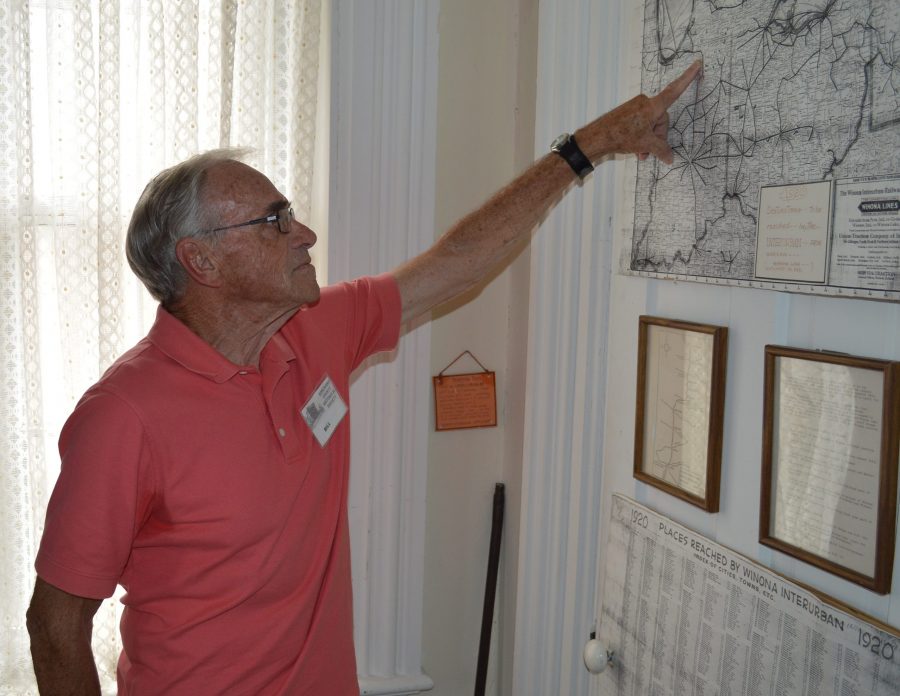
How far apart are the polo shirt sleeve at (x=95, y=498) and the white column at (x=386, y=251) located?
75cm

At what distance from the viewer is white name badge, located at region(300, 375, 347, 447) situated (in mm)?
1490

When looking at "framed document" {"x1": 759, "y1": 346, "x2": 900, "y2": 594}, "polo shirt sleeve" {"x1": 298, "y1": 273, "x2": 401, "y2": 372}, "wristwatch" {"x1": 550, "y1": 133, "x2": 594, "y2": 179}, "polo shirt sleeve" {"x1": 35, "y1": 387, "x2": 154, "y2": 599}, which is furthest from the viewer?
"polo shirt sleeve" {"x1": 298, "y1": 273, "x2": 401, "y2": 372}

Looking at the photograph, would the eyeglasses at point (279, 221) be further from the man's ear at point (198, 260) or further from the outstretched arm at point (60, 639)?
the outstretched arm at point (60, 639)

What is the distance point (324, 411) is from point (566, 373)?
1.69 feet

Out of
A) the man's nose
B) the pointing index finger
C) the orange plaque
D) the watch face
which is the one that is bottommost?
the orange plaque

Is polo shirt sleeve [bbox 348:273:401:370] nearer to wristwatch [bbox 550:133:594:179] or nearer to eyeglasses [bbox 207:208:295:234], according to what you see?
eyeglasses [bbox 207:208:295:234]

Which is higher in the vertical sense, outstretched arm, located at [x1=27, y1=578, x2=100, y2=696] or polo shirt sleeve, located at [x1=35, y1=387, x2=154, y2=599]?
polo shirt sleeve, located at [x1=35, y1=387, x2=154, y2=599]

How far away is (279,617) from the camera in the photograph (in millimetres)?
1420

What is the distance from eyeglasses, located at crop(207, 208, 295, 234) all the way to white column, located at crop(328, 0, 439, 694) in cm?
47

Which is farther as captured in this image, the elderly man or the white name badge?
the white name badge

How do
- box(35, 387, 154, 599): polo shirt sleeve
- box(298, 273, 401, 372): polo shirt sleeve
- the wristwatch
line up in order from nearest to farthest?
box(35, 387, 154, 599): polo shirt sleeve, the wristwatch, box(298, 273, 401, 372): polo shirt sleeve

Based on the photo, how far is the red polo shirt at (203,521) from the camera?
4.14 feet

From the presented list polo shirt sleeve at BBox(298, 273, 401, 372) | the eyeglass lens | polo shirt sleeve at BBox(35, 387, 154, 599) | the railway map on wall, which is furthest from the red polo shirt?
the railway map on wall

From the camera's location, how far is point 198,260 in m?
1.40
